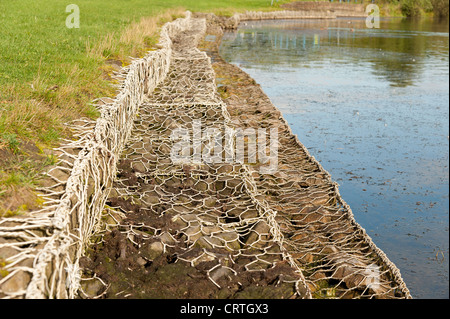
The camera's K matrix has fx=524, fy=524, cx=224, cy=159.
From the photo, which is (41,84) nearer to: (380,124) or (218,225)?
(218,225)

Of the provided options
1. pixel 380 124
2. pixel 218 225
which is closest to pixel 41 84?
pixel 218 225

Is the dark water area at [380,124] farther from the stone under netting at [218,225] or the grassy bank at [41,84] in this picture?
the grassy bank at [41,84]

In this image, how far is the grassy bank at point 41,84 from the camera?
4816 millimetres

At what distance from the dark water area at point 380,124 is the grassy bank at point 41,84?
4.27 meters

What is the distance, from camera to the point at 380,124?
12906mm

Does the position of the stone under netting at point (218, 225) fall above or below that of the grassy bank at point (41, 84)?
below

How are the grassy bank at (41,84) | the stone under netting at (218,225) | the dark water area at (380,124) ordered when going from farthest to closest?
the dark water area at (380,124), the grassy bank at (41,84), the stone under netting at (218,225)

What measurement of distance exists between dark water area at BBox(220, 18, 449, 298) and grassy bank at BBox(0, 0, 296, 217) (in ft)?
14.0

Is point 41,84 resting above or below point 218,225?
above

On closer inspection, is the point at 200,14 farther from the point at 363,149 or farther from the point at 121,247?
the point at 121,247

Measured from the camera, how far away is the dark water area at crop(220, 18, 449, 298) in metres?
7.39

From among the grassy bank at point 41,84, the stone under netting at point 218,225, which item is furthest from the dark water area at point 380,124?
the grassy bank at point 41,84

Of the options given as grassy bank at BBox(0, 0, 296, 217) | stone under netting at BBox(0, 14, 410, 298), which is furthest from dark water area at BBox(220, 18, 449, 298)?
grassy bank at BBox(0, 0, 296, 217)

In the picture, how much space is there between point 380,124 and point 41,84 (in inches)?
343
